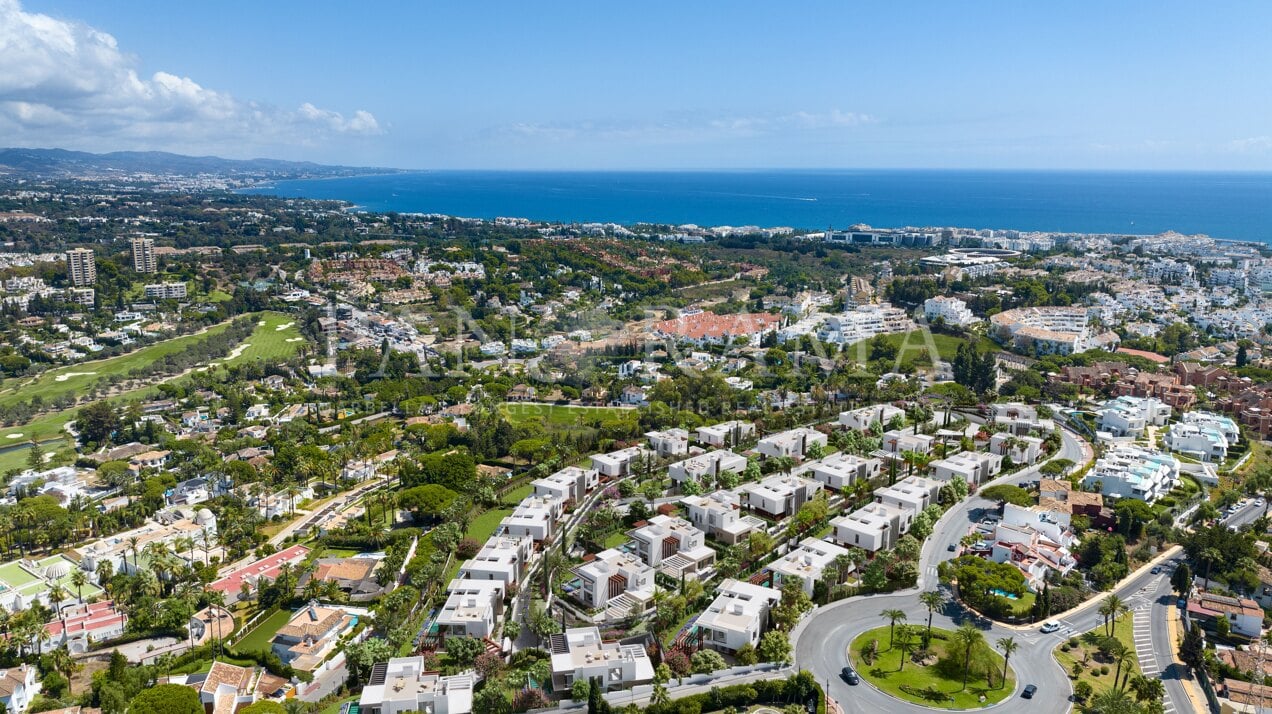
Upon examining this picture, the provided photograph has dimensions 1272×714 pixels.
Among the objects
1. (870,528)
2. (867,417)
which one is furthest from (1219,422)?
(870,528)

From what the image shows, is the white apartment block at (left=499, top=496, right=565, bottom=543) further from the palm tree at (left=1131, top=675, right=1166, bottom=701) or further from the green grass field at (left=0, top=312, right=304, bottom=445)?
the green grass field at (left=0, top=312, right=304, bottom=445)

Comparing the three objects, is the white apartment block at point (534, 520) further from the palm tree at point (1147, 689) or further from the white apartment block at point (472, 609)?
the palm tree at point (1147, 689)

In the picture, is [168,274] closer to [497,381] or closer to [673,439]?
[497,381]

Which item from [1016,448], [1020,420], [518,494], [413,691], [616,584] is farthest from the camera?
[1020,420]

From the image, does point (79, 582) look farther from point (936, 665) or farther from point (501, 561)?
point (936, 665)

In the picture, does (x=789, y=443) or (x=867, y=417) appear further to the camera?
(x=867, y=417)

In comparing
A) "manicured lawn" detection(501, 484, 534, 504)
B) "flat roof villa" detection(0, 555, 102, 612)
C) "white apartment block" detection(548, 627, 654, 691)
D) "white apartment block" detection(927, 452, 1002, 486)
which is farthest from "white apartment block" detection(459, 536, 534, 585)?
Result: "white apartment block" detection(927, 452, 1002, 486)

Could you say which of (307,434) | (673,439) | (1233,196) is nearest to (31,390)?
(307,434)
